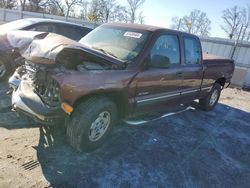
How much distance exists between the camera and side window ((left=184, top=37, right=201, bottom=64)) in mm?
5645

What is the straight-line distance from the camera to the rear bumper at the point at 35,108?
11.2 feet

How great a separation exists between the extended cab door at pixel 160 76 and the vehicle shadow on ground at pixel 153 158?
63 centimetres

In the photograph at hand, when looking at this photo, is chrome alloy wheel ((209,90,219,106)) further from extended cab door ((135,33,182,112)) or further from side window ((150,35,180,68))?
side window ((150,35,180,68))

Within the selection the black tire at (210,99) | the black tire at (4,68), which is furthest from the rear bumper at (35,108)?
the black tire at (210,99)

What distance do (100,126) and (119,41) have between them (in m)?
1.57

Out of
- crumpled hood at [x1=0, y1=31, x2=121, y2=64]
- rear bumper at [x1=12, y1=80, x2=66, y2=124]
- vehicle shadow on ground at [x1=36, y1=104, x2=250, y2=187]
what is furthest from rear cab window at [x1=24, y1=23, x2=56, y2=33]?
rear bumper at [x1=12, y1=80, x2=66, y2=124]

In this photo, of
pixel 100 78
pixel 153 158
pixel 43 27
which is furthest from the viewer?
pixel 43 27

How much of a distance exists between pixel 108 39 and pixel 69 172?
8.11ft

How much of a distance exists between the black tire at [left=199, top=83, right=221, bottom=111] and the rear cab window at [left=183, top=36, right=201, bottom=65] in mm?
1550

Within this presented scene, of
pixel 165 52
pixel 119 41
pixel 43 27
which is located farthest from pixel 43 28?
pixel 165 52

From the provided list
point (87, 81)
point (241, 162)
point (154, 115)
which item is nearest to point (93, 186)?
point (87, 81)

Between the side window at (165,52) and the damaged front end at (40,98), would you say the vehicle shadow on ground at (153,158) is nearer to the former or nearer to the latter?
the damaged front end at (40,98)

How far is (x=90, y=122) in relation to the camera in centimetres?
376

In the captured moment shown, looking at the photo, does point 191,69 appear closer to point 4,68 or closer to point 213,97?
point 213,97
